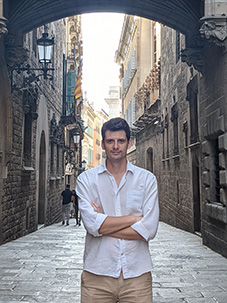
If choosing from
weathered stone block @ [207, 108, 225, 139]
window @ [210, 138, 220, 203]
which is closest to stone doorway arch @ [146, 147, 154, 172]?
window @ [210, 138, 220, 203]

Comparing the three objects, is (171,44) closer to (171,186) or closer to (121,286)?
(171,186)

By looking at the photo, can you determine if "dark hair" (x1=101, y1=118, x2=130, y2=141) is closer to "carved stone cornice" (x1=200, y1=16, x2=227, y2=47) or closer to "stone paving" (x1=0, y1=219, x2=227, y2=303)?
"stone paving" (x1=0, y1=219, x2=227, y2=303)

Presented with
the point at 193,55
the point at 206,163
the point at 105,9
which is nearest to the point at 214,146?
the point at 206,163

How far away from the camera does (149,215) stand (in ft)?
7.93

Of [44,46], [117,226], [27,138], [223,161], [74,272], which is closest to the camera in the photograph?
[117,226]

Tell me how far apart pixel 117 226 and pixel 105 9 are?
Answer: 29.2 ft

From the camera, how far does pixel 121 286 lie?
7.71 feet

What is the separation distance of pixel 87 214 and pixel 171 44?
47.0 feet

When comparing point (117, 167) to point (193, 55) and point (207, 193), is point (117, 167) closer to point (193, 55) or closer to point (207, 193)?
point (207, 193)

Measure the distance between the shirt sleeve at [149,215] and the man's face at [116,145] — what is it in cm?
24

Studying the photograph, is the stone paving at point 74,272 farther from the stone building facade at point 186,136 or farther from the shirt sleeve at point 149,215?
the shirt sleeve at point 149,215

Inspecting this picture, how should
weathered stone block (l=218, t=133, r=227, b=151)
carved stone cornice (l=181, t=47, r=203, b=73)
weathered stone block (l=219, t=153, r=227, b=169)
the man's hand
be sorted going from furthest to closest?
carved stone cornice (l=181, t=47, r=203, b=73) < weathered stone block (l=219, t=153, r=227, b=169) < weathered stone block (l=218, t=133, r=227, b=151) < the man's hand

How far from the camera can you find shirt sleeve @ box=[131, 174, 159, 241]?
2371 mm

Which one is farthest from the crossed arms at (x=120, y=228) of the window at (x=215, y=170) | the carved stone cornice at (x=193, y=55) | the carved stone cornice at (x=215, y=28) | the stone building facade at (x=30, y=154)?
the carved stone cornice at (x=193, y=55)
